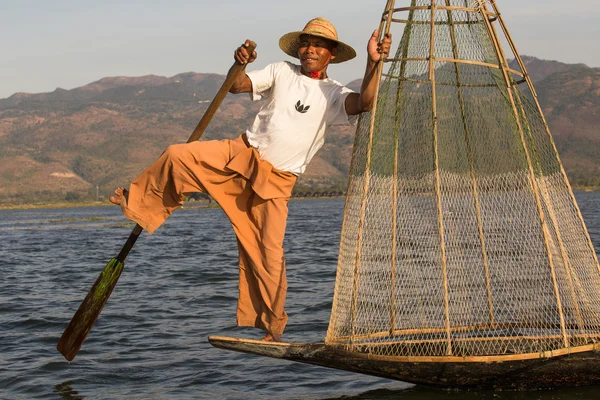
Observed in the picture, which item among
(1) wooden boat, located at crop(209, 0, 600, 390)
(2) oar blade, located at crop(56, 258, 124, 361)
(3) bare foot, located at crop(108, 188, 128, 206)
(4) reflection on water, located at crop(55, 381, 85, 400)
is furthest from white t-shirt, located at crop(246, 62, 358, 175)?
(4) reflection on water, located at crop(55, 381, 85, 400)

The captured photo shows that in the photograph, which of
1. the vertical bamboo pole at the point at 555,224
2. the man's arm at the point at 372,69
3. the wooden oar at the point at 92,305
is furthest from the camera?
the wooden oar at the point at 92,305

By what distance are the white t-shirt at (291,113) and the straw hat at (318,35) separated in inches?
7.7

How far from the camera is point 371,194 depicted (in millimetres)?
6438

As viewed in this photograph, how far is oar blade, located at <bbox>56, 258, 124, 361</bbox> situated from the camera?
6.75 m

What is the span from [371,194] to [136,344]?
3.96 m

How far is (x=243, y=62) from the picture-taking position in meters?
5.62

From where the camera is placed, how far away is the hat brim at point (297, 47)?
5.73m

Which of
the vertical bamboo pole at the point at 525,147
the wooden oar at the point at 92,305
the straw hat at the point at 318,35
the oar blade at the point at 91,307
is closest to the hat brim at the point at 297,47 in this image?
the straw hat at the point at 318,35

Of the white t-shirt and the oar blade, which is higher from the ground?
the white t-shirt

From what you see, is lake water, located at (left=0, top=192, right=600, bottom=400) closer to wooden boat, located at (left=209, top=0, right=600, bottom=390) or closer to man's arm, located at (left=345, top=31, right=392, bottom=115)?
wooden boat, located at (left=209, top=0, right=600, bottom=390)

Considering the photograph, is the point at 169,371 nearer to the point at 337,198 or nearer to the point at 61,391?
the point at 61,391

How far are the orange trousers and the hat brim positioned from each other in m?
0.75

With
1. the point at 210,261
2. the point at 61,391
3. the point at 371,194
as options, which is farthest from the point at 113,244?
the point at 371,194

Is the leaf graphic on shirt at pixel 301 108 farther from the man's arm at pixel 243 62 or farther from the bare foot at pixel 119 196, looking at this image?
the bare foot at pixel 119 196
